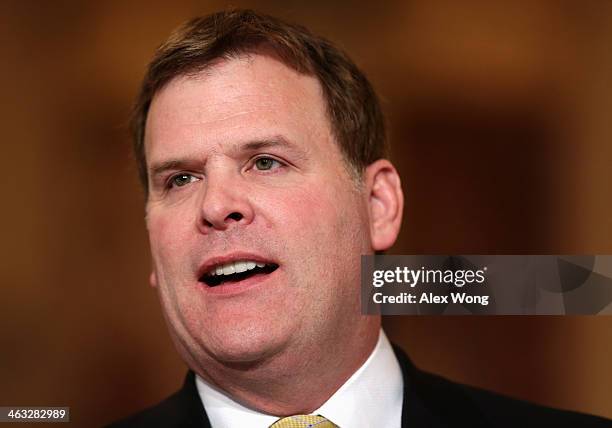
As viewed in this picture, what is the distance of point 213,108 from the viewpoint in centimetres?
136

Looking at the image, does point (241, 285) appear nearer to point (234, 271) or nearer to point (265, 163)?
point (234, 271)

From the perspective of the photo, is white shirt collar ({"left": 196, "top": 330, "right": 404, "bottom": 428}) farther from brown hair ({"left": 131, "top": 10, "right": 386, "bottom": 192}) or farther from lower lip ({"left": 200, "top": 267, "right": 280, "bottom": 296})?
brown hair ({"left": 131, "top": 10, "right": 386, "bottom": 192})

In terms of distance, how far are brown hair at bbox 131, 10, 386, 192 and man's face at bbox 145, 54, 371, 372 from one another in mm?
25

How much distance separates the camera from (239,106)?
1.36 meters

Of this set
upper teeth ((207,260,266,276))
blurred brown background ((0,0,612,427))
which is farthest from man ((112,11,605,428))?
blurred brown background ((0,0,612,427))

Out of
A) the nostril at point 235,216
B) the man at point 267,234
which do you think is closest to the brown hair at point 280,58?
the man at point 267,234

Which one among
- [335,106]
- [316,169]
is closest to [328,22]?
[335,106]

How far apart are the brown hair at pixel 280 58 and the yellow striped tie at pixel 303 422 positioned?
0.42m

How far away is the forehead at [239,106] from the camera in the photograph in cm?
136

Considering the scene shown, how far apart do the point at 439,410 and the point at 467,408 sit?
73mm

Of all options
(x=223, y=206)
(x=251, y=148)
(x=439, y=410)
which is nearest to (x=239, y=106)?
(x=251, y=148)

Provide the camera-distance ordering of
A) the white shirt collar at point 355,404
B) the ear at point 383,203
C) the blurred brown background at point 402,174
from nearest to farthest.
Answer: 1. the white shirt collar at point 355,404
2. the ear at point 383,203
3. the blurred brown background at point 402,174

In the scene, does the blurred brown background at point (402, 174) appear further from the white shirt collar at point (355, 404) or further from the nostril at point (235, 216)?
the nostril at point (235, 216)

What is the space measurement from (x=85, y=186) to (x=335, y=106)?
0.77 meters
